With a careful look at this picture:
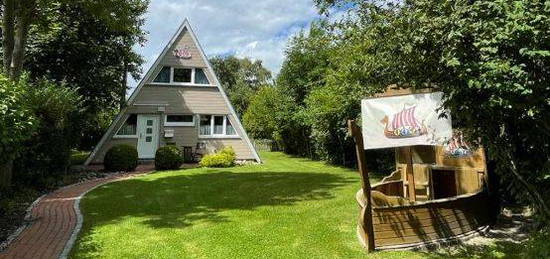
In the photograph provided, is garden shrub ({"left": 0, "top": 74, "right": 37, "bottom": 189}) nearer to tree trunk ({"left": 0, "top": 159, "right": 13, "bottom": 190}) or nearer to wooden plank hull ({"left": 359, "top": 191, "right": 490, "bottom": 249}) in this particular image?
tree trunk ({"left": 0, "top": 159, "right": 13, "bottom": 190})

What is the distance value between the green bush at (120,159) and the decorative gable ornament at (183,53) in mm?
6396

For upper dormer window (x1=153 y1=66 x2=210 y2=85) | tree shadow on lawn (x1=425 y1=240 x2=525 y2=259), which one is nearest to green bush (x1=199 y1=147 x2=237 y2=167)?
upper dormer window (x1=153 y1=66 x2=210 y2=85)

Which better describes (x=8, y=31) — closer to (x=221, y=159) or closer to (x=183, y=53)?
(x=183, y=53)

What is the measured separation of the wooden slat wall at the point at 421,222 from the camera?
7.82 meters

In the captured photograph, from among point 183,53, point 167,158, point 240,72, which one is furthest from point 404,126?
point 240,72

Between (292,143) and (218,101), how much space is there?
9904 millimetres

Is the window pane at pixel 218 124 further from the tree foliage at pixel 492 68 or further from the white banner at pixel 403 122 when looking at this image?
the tree foliage at pixel 492 68

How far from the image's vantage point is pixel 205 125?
24.0 m

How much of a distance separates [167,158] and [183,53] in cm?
674

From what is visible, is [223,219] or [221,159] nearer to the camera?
[223,219]

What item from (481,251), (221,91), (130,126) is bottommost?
(481,251)

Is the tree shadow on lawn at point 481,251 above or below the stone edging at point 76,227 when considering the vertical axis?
below

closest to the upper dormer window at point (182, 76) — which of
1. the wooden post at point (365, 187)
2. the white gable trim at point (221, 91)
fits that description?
the white gable trim at point (221, 91)

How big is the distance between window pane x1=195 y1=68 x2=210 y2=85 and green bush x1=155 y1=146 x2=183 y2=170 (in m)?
5.29
